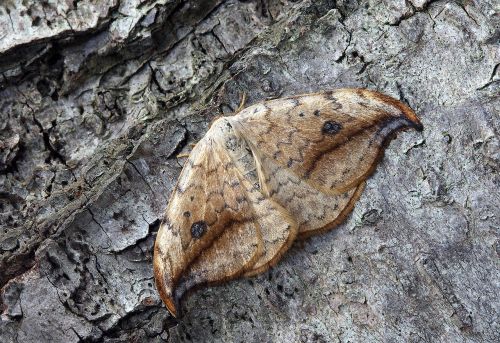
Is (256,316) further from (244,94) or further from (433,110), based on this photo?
(433,110)

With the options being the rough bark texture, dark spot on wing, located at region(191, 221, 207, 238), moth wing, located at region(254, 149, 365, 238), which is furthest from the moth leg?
dark spot on wing, located at region(191, 221, 207, 238)

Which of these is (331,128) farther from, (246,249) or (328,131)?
(246,249)

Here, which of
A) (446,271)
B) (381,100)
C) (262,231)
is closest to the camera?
(446,271)

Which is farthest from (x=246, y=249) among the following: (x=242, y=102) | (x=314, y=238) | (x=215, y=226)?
(x=242, y=102)

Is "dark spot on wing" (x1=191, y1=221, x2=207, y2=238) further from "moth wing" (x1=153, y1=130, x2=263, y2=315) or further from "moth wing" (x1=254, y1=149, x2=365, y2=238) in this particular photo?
"moth wing" (x1=254, y1=149, x2=365, y2=238)

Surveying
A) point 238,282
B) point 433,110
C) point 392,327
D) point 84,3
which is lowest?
point 392,327

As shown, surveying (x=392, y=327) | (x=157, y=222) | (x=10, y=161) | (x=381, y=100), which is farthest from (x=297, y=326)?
(x=10, y=161)

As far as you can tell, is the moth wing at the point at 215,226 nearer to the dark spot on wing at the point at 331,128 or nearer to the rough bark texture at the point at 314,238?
the rough bark texture at the point at 314,238
